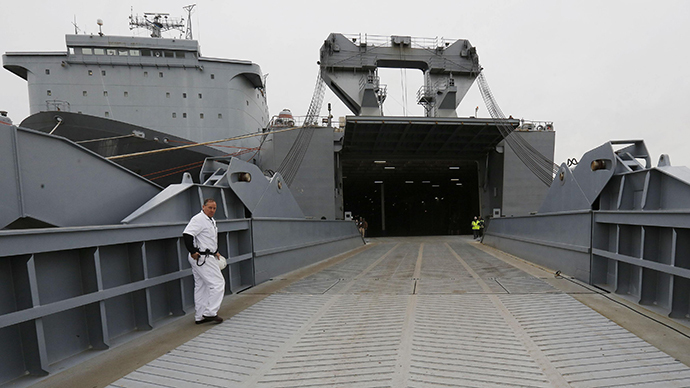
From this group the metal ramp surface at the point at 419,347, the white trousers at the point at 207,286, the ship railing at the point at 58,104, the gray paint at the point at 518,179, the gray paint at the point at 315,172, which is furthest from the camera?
the gray paint at the point at 518,179

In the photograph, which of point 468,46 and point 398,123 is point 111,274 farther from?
point 468,46

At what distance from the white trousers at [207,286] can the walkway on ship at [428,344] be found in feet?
0.68

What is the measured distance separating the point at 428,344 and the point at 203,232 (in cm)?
278

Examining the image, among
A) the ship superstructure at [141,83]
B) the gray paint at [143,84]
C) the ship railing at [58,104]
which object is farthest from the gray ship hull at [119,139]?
the ship superstructure at [141,83]

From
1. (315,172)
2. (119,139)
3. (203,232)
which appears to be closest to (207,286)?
(203,232)

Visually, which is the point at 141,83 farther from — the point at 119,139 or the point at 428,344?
the point at 428,344

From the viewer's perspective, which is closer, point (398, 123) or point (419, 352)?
point (419, 352)

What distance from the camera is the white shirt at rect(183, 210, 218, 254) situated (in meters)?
3.69

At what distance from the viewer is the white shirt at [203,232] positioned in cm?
369

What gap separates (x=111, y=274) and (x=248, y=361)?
73.7 inches

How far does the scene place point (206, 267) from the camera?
3760mm

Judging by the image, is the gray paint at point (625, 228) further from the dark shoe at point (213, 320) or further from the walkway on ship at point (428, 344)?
the dark shoe at point (213, 320)

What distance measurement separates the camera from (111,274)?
3406 millimetres

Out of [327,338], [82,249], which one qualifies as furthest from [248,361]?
[82,249]
